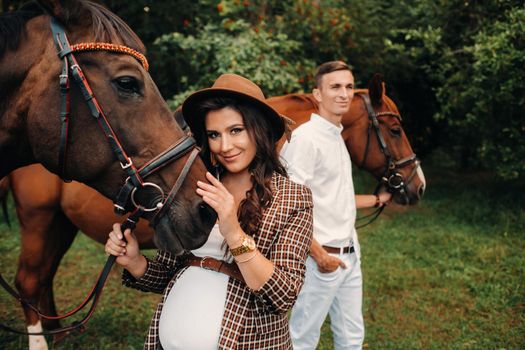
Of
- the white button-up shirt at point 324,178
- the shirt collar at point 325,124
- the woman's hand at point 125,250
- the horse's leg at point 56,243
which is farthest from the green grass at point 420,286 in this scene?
the woman's hand at point 125,250

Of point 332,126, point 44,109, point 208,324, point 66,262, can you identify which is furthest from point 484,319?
point 66,262

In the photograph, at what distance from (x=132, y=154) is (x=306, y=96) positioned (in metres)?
2.13

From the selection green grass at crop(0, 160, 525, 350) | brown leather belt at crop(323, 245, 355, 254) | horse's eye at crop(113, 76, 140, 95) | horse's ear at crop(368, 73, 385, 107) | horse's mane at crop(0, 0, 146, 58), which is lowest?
green grass at crop(0, 160, 525, 350)

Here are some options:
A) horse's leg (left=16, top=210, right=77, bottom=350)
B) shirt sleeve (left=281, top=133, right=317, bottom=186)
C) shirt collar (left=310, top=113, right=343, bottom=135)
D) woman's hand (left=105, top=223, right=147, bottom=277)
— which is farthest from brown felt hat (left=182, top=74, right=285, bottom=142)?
horse's leg (left=16, top=210, right=77, bottom=350)

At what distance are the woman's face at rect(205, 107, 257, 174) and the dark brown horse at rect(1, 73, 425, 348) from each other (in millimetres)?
1744

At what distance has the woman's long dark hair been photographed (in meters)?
1.77

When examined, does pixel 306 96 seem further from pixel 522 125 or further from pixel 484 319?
pixel 522 125

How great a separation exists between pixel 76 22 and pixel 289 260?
1.25m

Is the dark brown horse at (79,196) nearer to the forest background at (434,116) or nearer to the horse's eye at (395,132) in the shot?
the horse's eye at (395,132)

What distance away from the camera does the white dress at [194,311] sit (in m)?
1.65

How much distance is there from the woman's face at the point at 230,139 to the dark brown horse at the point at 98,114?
13cm

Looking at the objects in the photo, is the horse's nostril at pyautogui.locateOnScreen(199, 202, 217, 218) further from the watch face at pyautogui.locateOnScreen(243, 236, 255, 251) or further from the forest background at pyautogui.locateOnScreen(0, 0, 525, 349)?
the forest background at pyautogui.locateOnScreen(0, 0, 525, 349)

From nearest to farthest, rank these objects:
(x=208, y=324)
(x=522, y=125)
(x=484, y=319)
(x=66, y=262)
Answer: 1. (x=208, y=324)
2. (x=484, y=319)
3. (x=66, y=262)
4. (x=522, y=125)

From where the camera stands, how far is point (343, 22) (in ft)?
28.4
